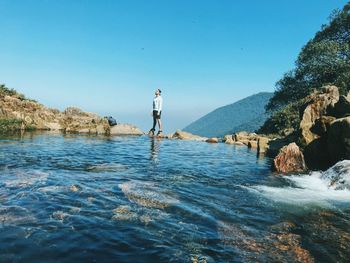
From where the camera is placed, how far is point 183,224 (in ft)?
26.2

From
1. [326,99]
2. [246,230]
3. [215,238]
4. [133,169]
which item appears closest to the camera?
[215,238]

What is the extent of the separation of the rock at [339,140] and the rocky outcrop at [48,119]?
78.3ft

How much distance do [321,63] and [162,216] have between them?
4373 cm

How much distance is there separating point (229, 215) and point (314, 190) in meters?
5.87

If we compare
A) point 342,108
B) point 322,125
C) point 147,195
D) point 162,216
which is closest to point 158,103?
point 322,125

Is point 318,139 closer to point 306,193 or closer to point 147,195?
point 306,193

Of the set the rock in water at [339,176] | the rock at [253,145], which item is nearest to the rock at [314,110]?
the rock in water at [339,176]

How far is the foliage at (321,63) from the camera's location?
146ft

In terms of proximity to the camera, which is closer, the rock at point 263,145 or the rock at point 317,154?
the rock at point 317,154

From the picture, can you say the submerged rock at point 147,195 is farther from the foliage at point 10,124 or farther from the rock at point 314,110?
the foliage at point 10,124

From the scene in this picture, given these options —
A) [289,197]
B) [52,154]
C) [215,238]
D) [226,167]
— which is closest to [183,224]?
[215,238]

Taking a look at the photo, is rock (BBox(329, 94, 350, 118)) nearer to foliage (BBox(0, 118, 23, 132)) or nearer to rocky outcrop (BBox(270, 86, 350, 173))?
rocky outcrop (BBox(270, 86, 350, 173))

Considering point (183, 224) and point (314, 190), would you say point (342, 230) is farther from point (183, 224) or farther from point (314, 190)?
point (314, 190)

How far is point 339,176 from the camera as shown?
49.5 feet
